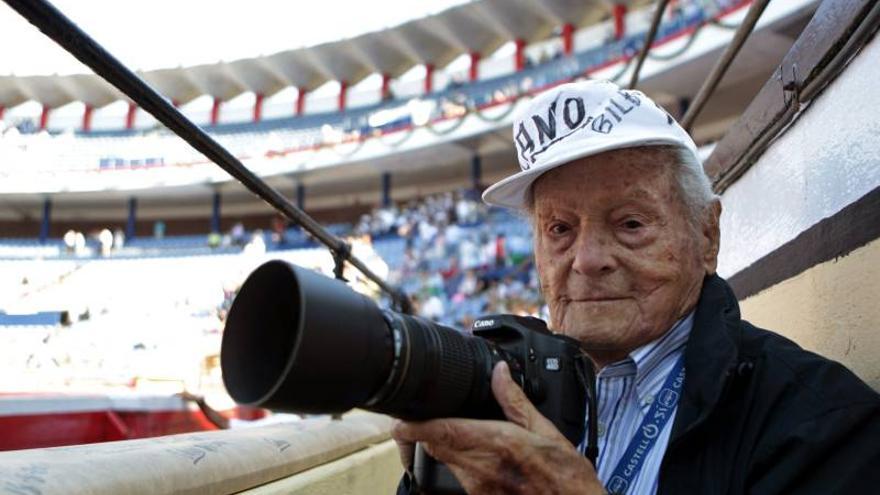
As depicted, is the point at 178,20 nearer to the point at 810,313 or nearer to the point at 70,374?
the point at 70,374

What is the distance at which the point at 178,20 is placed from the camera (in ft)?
45.8

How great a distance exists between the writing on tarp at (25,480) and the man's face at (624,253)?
570 mm

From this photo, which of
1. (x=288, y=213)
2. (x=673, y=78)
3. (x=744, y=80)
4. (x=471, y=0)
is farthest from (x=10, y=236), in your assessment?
(x=288, y=213)

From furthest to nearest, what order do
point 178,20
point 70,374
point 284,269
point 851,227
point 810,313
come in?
1. point 178,20
2. point 70,374
3. point 810,313
4. point 851,227
5. point 284,269

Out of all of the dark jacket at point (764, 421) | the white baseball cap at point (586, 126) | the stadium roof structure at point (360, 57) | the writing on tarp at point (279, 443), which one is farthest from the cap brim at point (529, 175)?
the stadium roof structure at point (360, 57)

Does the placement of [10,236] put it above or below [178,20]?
below

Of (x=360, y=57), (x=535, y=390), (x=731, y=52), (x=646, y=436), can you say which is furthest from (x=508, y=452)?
(x=360, y=57)

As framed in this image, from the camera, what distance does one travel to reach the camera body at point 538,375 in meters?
0.60

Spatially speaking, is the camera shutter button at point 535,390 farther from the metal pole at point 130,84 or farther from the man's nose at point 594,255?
the metal pole at point 130,84

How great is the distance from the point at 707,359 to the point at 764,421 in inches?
Answer: 3.1

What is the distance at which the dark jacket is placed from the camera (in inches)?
22.0

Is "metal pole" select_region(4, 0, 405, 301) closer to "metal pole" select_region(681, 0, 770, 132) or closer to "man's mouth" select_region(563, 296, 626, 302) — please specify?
"man's mouth" select_region(563, 296, 626, 302)

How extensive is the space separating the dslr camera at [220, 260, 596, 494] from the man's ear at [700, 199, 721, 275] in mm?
276

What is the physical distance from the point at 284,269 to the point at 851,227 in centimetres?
68
